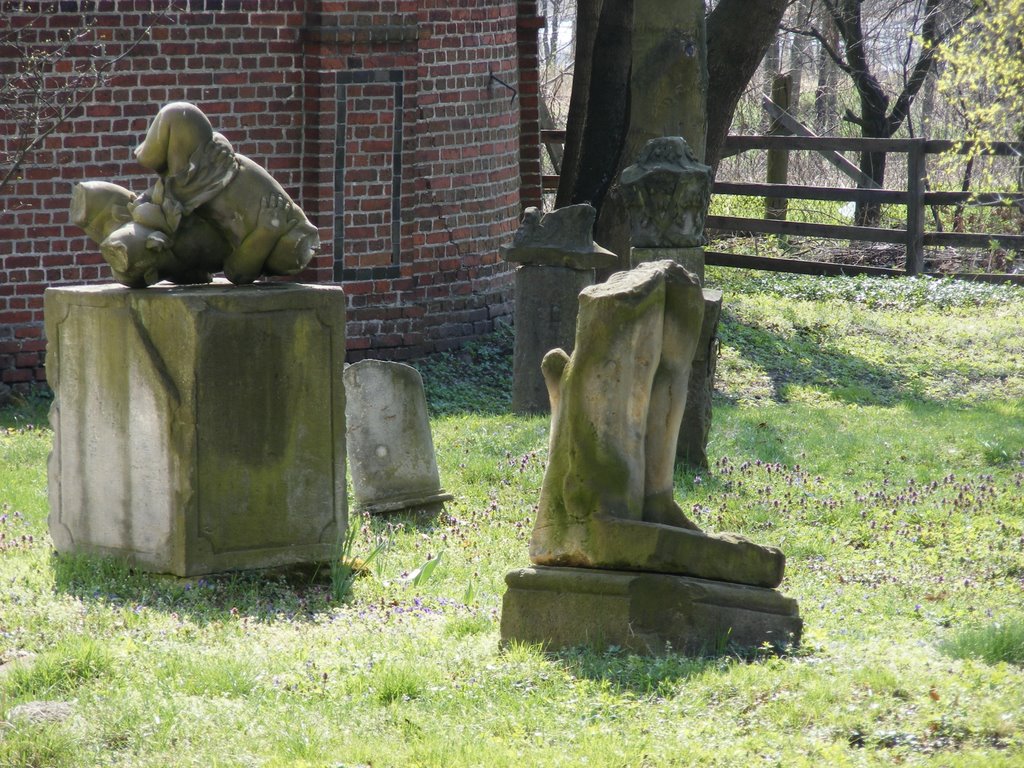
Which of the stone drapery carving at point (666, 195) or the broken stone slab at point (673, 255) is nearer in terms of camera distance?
the stone drapery carving at point (666, 195)

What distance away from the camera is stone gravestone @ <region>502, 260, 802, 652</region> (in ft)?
17.4

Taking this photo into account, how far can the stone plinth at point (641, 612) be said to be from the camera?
5289 mm

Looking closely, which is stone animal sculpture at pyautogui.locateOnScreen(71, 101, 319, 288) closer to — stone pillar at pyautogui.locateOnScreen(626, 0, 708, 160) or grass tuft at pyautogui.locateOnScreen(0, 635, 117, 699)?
grass tuft at pyautogui.locateOnScreen(0, 635, 117, 699)

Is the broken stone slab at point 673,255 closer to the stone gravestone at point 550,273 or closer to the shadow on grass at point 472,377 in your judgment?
the stone gravestone at point 550,273

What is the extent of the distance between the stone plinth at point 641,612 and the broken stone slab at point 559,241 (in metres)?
5.82

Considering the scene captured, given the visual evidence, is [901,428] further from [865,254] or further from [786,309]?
[865,254]

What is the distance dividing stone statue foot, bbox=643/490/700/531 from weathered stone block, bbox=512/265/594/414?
5.51 meters

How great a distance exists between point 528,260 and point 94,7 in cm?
402

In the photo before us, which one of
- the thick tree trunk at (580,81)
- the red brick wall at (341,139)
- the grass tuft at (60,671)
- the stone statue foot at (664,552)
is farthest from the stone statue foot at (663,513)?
the thick tree trunk at (580,81)

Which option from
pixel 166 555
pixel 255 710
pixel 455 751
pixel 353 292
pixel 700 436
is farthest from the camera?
pixel 353 292

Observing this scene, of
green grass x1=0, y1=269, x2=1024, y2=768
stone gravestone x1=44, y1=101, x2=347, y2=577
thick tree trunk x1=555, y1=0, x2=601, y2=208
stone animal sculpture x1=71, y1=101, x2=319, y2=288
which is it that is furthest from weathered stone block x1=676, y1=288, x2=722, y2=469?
thick tree trunk x1=555, y1=0, x2=601, y2=208

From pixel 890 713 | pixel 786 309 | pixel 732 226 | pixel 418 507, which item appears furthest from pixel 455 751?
pixel 732 226

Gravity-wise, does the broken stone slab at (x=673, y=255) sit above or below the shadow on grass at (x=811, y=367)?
above

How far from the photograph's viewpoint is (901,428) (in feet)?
36.1
